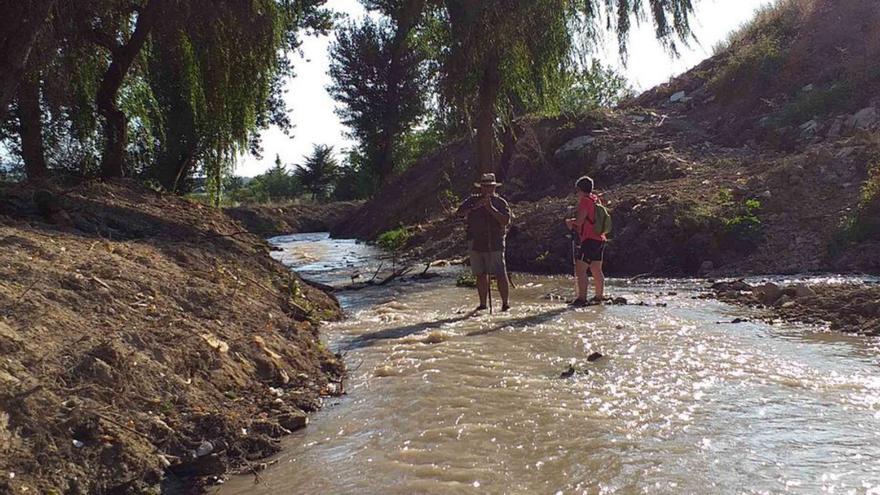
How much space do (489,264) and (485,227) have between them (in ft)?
1.64

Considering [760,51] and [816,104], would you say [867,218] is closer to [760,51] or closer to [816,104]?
[816,104]

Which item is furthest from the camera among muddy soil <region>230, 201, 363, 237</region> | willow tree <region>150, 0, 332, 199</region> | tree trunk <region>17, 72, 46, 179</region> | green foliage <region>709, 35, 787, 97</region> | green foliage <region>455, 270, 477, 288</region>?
muddy soil <region>230, 201, 363, 237</region>

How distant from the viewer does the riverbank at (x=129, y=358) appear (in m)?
3.41

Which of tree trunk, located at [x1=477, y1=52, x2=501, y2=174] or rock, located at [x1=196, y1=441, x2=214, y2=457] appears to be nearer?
rock, located at [x1=196, y1=441, x2=214, y2=457]

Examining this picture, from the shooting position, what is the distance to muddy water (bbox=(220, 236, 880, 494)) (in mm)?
3811

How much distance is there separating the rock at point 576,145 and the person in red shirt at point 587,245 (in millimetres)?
9535

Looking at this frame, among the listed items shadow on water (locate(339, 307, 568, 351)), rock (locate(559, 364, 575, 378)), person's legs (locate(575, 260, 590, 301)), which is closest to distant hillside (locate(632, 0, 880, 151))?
person's legs (locate(575, 260, 590, 301))

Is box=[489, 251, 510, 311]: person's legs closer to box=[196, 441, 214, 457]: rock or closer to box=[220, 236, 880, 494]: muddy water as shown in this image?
box=[220, 236, 880, 494]: muddy water

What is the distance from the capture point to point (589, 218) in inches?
390

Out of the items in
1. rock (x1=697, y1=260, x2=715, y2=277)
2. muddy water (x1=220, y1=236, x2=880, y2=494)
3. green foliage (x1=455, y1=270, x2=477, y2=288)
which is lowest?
muddy water (x1=220, y1=236, x2=880, y2=494)

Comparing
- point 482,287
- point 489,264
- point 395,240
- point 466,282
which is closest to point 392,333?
point 482,287

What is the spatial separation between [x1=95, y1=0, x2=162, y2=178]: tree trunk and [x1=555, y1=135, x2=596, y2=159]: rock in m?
12.1

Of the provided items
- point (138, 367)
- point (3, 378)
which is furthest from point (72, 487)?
point (138, 367)

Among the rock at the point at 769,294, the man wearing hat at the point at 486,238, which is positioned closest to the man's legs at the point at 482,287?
the man wearing hat at the point at 486,238
